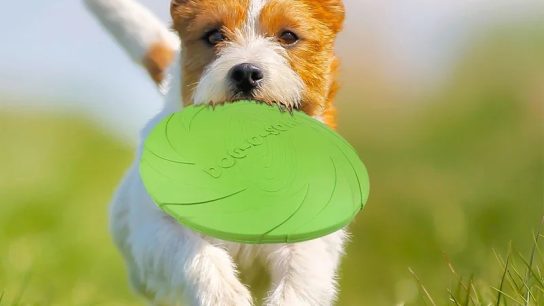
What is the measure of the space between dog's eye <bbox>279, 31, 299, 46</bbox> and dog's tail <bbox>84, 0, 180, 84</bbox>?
1.22 metres

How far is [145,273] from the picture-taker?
4.05 m

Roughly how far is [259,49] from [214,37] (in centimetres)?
25

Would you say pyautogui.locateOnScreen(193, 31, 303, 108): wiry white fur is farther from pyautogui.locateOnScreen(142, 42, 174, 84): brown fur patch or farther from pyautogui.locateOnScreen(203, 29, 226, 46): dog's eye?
pyautogui.locateOnScreen(142, 42, 174, 84): brown fur patch

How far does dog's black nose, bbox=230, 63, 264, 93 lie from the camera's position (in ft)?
12.0

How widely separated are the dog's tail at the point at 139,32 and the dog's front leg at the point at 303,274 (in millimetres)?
1531

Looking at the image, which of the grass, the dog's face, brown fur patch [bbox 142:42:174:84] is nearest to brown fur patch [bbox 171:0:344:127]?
the dog's face

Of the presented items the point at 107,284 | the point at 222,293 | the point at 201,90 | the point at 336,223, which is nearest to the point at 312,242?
the point at 336,223

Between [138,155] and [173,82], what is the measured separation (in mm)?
419

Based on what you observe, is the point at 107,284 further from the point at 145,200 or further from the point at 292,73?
the point at 292,73

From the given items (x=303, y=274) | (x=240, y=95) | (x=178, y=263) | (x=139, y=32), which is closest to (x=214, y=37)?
(x=240, y=95)

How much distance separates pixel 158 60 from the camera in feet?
16.6

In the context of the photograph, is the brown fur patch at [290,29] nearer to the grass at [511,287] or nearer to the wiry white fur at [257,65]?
the wiry white fur at [257,65]

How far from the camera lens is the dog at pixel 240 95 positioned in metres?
3.71

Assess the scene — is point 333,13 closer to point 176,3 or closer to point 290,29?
point 290,29
